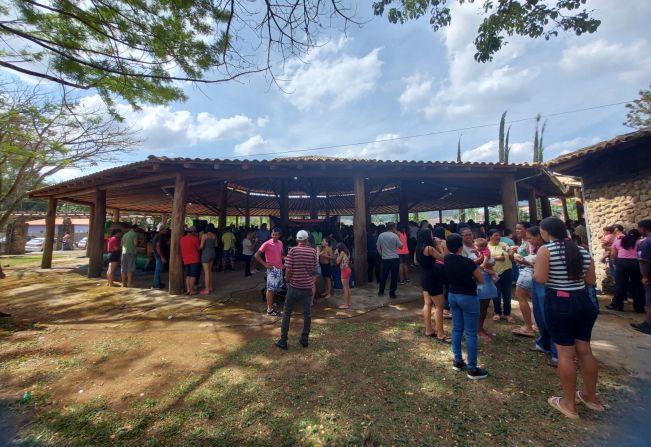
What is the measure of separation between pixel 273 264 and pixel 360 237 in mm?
3203

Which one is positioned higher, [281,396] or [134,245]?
[134,245]

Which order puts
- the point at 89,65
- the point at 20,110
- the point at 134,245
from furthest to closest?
the point at 134,245 < the point at 20,110 < the point at 89,65

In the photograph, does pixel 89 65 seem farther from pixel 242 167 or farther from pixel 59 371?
pixel 59 371

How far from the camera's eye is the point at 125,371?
11.6 ft

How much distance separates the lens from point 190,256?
709 centimetres

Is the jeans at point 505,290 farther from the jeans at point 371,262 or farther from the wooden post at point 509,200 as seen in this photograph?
the wooden post at point 509,200

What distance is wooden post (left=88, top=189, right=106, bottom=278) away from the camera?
32.8ft

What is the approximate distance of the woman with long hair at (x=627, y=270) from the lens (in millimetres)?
5245

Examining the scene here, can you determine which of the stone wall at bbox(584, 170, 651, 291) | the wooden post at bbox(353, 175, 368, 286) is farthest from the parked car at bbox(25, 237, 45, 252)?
the stone wall at bbox(584, 170, 651, 291)

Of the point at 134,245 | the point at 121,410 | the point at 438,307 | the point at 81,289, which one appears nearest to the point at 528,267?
the point at 438,307

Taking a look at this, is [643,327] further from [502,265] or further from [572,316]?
[572,316]

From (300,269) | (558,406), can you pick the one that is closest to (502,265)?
(558,406)

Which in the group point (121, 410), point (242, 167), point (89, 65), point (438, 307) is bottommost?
point (121, 410)

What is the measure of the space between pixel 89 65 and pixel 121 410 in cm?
492
